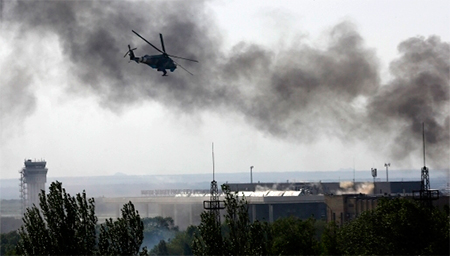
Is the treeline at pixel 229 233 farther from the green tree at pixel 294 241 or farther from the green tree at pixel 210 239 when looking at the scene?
the green tree at pixel 294 241

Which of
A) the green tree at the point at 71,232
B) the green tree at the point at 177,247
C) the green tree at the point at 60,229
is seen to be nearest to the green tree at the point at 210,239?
the green tree at the point at 71,232

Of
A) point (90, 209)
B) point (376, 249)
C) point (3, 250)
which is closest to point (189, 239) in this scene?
point (3, 250)

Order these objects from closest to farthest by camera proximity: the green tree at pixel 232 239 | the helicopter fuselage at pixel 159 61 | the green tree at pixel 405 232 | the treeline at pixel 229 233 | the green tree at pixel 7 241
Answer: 1. the treeline at pixel 229 233
2. the green tree at pixel 232 239
3. the green tree at pixel 405 232
4. the helicopter fuselage at pixel 159 61
5. the green tree at pixel 7 241

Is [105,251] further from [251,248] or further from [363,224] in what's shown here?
[363,224]

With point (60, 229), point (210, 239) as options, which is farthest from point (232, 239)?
point (60, 229)

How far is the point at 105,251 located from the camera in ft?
209

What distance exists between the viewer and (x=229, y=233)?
72438mm

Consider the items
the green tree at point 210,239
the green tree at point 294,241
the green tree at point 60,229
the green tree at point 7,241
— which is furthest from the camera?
the green tree at point 7,241

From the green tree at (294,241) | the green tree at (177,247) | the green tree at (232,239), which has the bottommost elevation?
the green tree at (177,247)

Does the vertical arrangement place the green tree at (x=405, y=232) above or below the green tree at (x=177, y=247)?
above

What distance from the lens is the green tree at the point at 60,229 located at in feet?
208

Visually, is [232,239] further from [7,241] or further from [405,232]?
[7,241]

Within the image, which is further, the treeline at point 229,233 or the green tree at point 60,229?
the treeline at point 229,233

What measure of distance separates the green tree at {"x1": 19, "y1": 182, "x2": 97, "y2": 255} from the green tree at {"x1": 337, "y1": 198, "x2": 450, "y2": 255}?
87.9ft
